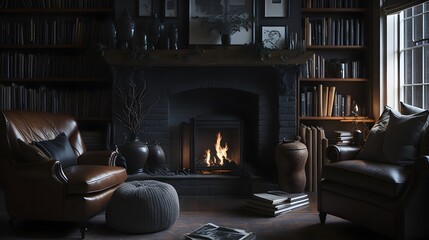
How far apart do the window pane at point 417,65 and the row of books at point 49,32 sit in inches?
142

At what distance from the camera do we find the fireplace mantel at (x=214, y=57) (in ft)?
16.5

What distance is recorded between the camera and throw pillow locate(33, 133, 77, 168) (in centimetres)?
380

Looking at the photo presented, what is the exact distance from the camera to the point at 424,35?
4.73 metres

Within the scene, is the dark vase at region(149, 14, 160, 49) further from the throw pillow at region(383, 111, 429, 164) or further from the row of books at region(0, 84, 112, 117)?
the throw pillow at region(383, 111, 429, 164)

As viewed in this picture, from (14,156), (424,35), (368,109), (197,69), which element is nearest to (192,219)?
(14,156)

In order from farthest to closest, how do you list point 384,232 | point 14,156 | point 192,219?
1. point 192,219
2. point 14,156
3. point 384,232

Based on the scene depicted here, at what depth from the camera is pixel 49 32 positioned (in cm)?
545

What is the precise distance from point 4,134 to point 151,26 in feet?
7.03

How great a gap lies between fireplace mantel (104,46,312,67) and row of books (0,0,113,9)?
0.77m

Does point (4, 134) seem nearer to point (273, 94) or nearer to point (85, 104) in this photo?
point (85, 104)

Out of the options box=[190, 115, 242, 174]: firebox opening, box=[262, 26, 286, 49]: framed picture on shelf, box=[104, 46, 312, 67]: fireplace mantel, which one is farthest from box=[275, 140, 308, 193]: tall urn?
box=[262, 26, 286, 49]: framed picture on shelf

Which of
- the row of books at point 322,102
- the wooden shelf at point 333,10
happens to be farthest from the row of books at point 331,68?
the wooden shelf at point 333,10

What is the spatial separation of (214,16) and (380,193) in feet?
9.49

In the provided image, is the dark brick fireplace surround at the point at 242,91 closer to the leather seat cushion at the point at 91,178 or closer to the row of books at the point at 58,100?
the row of books at the point at 58,100
